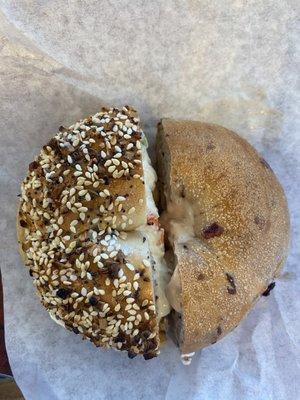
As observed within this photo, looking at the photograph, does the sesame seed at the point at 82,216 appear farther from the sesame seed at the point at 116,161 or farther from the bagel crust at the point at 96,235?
the sesame seed at the point at 116,161

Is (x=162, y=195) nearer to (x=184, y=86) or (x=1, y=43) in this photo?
(x=184, y=86)

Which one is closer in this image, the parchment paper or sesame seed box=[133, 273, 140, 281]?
sesame seed box=[133, 273, 140, 281]

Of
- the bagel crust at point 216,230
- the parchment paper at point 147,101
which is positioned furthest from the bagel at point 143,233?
the parchment paper at point 147,101

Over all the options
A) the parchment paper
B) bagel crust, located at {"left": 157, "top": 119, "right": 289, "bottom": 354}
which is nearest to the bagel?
bagel crust, located at {"left": 157, "top": 119, "right": 289, "bottom": 354}

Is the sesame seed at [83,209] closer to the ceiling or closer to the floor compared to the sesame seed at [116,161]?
closer to the floor

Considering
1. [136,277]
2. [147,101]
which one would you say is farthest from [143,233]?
[147,101]

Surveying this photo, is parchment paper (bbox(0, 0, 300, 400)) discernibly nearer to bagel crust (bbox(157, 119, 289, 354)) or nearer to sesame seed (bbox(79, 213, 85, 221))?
bagel crust (bbox(157, 119, 289, 354))

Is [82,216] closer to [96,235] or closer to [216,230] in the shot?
[96,235]
